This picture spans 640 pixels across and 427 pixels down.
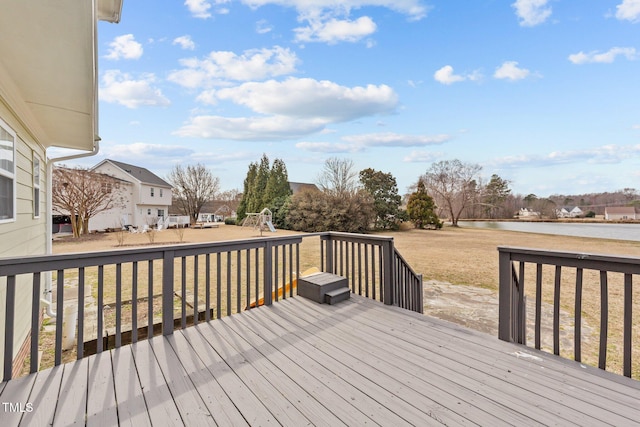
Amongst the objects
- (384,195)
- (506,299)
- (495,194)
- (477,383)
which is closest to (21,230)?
(477,383)

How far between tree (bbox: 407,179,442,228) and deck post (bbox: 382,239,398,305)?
65.2 ft

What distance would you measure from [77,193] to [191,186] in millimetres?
14742

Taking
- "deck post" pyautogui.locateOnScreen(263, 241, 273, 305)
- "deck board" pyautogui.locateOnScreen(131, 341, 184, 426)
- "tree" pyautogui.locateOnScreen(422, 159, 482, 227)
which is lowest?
"deck board" pyautogui.locateOnScreen(131, 341, 184, 426)

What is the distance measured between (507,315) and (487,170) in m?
30.9

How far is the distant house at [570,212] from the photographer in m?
28.6

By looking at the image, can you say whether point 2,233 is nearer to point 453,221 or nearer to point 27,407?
point 27,407

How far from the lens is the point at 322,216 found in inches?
725

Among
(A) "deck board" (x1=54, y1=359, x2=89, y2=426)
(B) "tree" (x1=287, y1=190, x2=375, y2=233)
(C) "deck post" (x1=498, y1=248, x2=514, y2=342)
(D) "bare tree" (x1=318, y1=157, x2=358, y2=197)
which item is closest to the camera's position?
(A) "deck board" (x1=54, y1=359, x2=89, y2=426)

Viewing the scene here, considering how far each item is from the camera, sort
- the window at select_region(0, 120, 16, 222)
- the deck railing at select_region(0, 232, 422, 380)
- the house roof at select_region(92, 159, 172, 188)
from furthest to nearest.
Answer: the house roof at select_region(92, 159, 172, 188), the window at select_region(0, 120, 16, 222), the deck railing at select_region(0, 232, 422, 380)

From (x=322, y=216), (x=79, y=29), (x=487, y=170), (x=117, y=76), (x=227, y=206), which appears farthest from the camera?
(x=227, y=206)

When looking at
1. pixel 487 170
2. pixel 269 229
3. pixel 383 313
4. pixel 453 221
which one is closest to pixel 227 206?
pixel 269 229

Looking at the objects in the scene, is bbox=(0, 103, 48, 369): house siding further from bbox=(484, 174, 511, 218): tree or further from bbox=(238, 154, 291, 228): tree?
bbox=(484, 174, 511, 218): tree

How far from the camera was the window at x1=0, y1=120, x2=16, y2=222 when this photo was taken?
2.67m

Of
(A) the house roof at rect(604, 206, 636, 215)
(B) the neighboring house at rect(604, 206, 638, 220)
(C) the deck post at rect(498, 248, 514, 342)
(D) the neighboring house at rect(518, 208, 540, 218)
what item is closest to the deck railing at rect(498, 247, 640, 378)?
(C) the deck post at rect(498, 248, 514, 342)
